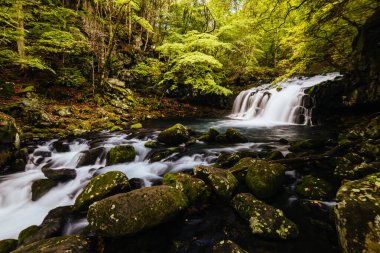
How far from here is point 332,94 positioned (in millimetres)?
10664

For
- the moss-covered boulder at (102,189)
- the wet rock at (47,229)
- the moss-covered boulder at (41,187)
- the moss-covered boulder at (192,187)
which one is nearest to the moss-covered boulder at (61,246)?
the wet rock at (47,229)

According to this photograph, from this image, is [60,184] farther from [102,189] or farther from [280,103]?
[280,103]

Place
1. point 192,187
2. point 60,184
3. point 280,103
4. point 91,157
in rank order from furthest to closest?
1. point 280,103
2. point 91,157
3. point 60,184
4. point 192,187

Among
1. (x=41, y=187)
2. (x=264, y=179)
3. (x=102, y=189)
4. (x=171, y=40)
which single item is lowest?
(x=41, y=187)

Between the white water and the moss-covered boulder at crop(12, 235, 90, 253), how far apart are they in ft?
2.57

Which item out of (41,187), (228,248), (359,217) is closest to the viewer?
(359,217)

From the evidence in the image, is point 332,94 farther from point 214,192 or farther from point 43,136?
point 43,136

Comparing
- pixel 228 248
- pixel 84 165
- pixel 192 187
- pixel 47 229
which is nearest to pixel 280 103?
pixel 192 187

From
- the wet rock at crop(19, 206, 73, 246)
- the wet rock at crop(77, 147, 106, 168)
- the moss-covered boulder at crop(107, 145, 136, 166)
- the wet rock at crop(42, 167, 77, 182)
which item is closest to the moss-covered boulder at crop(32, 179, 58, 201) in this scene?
the wet rock at crop(42, 167, 77, 182)

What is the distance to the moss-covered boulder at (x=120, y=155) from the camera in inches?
255

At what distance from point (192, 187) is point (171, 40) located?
1473 centimetres

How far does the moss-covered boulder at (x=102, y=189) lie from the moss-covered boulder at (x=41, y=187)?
1390 millimetres

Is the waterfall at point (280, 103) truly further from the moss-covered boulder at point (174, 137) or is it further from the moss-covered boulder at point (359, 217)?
the moss-covered boulder at point (359, 217)

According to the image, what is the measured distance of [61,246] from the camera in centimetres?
286
